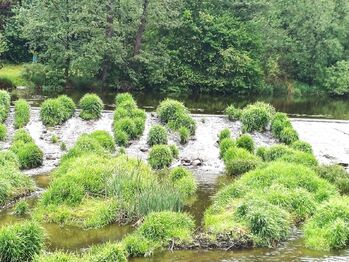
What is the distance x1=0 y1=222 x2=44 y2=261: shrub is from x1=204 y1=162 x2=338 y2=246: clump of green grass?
5883 mm

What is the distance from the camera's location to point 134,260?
691 inches

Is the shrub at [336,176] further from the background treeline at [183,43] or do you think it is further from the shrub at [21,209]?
the background treeline at [183,43]

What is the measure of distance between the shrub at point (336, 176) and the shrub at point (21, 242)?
14.0 meters

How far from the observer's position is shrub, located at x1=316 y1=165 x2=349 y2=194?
83.7 feet

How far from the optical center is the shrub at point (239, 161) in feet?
94.3

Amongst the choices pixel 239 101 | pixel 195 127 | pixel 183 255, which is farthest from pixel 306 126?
pixel 183 255

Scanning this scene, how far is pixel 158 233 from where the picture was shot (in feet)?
61.4

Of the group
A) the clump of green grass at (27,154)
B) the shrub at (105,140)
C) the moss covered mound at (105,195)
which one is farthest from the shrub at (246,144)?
the clump of green grass at (27,154)

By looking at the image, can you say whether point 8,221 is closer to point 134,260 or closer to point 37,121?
point 134,260

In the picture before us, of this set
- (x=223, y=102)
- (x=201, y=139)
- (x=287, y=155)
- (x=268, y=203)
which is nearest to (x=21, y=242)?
(x=268, y=203)

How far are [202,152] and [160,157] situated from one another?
460 centimetres

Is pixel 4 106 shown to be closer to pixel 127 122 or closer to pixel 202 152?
pixel 127 122

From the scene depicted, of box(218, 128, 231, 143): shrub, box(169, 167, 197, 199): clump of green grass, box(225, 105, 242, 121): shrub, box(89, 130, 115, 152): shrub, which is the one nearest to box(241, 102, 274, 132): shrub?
box(225, 105, 242, 121): shrub

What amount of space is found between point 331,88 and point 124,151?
152ft
